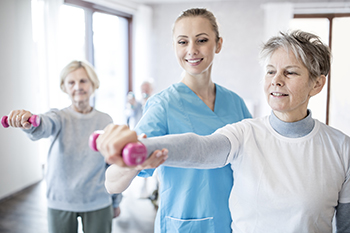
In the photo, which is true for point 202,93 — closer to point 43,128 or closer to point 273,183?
point 273,183

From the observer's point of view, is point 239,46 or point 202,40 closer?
point 202,40

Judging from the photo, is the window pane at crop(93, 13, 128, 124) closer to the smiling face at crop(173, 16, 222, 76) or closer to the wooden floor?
the wooden floor

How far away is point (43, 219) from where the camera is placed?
8.38 ft

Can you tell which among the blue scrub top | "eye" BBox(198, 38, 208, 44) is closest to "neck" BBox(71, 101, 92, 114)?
the blue scrub top

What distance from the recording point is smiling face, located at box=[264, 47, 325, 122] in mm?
868

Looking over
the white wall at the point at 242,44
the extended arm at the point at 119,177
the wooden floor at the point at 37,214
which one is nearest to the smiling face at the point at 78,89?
the extended arm at the point at 119,177

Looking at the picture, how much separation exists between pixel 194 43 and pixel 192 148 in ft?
1.79

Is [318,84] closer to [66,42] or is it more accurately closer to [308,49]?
[308,49]

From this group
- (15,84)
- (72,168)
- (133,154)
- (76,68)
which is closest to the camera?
(133,154)

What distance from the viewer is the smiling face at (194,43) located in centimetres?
111

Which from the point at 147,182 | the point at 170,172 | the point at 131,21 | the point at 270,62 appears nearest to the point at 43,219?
the point at 147,182

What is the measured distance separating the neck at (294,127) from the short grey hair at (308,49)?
0.47 feet

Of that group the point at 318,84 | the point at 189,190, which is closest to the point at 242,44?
the point at 318,84

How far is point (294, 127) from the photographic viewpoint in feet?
2.92
